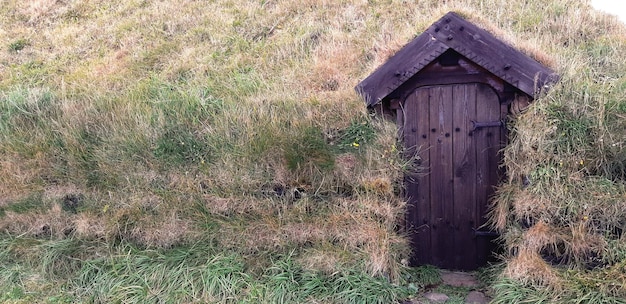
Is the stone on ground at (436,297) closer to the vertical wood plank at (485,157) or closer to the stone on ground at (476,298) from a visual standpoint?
the stone on ground at (476,298)

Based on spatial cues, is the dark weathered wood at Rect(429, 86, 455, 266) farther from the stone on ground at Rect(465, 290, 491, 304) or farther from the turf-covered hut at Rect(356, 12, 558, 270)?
the stone on ground at Rect(465, 290, 491, 304)

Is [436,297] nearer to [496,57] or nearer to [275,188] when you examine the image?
[275,188]

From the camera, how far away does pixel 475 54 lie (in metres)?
4.81

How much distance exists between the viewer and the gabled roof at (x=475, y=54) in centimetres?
477

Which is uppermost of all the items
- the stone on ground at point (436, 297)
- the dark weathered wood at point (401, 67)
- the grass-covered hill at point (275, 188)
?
the dark weathered wood at point (401, 67)

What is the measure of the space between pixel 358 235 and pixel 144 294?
7.74ft

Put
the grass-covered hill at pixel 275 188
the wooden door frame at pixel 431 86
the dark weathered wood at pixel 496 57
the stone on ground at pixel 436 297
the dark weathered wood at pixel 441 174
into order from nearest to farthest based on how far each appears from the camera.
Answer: the grass-covered hill at pixel 275 188 < the dark weathered wood at pixel 496 57 < the stone on ground at pixel 436 297 < the wooden door frame at pixel 431 86 < the dark weathered wood at pixel 441 174

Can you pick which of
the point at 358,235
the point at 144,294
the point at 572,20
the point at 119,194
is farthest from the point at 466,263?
the point at 572,20

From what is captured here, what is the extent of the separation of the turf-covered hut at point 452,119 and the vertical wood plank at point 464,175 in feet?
0.04

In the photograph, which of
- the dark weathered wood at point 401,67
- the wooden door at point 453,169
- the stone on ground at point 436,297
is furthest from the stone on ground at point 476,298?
the dark weathered wood at point 401,67

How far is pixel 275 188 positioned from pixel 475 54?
8.70 feet

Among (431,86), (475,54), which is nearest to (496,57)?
(475,54)

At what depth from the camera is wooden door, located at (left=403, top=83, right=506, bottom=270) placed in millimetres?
5148

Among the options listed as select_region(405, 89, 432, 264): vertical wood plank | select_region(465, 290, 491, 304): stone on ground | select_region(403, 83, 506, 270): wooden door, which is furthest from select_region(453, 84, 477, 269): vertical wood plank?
select_region(465, 290, 491, 304): stone on ground
